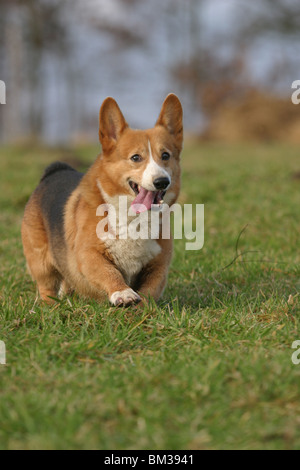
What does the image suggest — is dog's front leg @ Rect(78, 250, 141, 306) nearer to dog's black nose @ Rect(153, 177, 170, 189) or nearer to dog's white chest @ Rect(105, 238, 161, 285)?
dog's white chest @ Rect(105, 238, 161, 285)

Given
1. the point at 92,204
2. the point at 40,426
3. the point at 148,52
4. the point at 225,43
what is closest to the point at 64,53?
the point at 148,52

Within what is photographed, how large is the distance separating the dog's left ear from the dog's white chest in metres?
0.81

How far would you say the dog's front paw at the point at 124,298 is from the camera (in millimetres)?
3354

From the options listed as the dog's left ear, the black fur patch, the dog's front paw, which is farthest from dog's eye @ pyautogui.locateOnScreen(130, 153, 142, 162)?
the dog's front paw

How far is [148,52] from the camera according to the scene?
27203 millimetres

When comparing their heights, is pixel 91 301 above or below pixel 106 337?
above

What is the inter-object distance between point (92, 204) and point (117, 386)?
1.46m

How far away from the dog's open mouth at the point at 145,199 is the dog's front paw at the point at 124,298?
1.85ft

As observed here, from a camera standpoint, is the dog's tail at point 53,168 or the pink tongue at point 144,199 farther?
the dog's tail at point 53,168

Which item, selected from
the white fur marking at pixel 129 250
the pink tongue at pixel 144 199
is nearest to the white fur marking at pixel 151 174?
the pink tongue at pixel 144 199

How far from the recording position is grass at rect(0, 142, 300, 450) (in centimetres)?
226

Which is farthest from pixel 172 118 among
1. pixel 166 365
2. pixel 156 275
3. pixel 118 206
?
pixel 166 365

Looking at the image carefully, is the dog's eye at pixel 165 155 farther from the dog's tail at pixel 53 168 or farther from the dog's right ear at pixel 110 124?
the dog's tail at pixel 53 168
